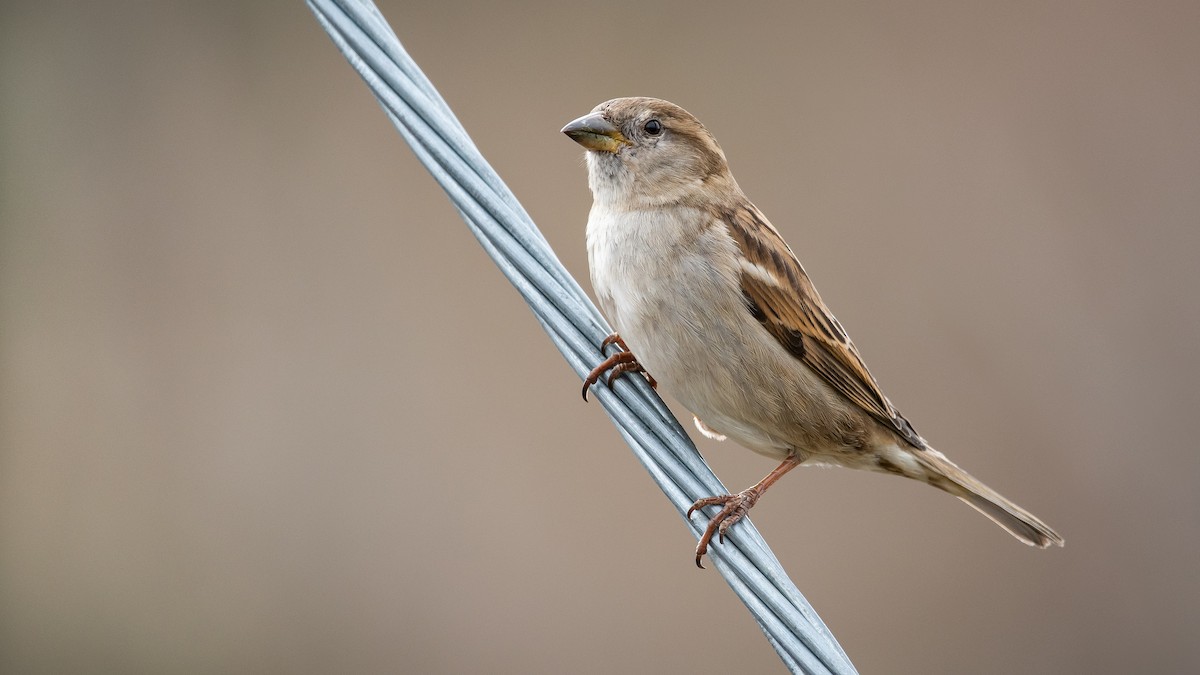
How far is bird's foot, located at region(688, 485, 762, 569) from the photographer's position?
1288 millimetres

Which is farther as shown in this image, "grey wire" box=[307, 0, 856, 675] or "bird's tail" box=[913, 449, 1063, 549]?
"bird's tail" box=[913, 449, 1063, 549]

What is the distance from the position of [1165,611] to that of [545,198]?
3.04 m

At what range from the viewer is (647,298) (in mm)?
1853

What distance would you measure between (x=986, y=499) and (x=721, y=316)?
80cm

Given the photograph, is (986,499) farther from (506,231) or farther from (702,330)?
(506,231)

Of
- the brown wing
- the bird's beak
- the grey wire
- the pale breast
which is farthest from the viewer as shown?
the bird's beak

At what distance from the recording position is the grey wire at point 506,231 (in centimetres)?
122

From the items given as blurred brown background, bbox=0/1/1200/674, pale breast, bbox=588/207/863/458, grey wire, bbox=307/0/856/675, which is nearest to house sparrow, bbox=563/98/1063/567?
pale breast, bbox=588/207/863/458

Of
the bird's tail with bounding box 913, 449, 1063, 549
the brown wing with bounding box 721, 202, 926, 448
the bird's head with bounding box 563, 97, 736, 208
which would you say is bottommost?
the bird's tail with bounding box 913, 449, 1063, 549

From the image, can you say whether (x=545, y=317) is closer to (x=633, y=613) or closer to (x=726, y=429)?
(x=726, y=429)

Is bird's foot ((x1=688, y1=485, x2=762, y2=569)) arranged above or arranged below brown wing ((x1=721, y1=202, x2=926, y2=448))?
below

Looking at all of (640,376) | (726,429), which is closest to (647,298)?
(640,376)

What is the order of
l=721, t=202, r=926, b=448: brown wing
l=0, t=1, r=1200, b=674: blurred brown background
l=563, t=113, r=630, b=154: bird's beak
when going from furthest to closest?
l=0, t=1, r=1200, b=674: blurred brown background < l=563, t=113, r=630, b=154: bird's beak < l=721, t=202, r=926, b=448: brown wing

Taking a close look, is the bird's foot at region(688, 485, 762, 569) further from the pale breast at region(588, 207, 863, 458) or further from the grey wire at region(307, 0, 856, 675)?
the pale breast at region(588, 207, 863, 458)
